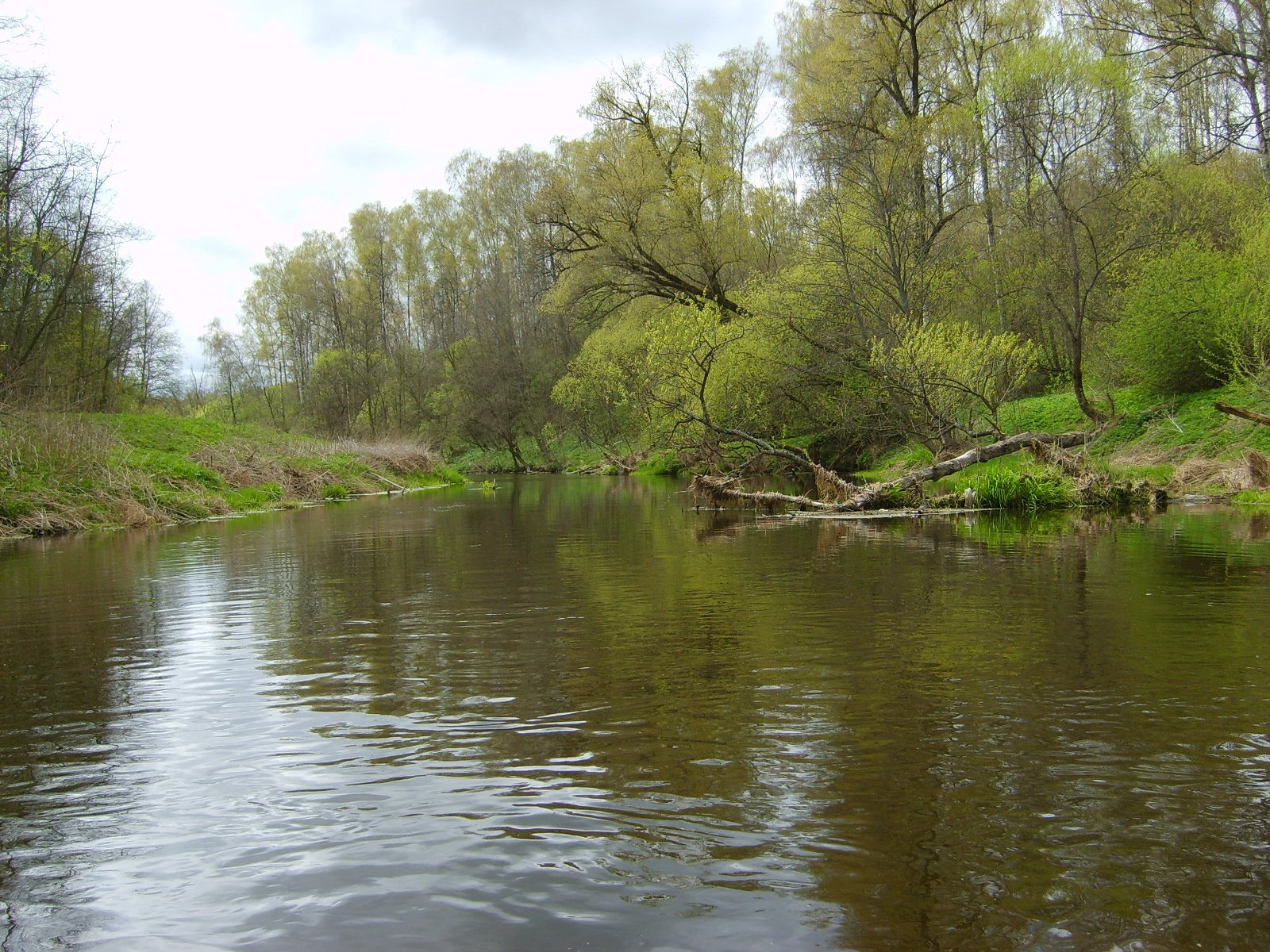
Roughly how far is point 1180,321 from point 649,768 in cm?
2181

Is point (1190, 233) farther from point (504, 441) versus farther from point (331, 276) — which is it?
point (331, 276)

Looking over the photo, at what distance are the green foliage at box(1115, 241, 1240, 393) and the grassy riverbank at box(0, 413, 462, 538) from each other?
22.4 m

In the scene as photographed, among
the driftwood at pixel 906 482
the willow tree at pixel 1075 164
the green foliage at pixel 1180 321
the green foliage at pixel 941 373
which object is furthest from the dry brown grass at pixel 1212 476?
the willow tree at pixel 1075 164

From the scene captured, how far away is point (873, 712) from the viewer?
470 cm

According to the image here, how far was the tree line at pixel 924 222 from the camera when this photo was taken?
2072 cm

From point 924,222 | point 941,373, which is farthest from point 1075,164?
point 941,373

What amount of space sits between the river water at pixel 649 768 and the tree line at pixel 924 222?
562 inches

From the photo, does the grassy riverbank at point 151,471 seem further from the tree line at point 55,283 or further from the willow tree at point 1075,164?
the willow tree at point 1075,164

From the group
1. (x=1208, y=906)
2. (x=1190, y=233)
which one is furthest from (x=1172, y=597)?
(x=1190, y=233)

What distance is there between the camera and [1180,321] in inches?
832

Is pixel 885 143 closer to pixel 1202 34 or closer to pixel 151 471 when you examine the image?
pixel 1202 34

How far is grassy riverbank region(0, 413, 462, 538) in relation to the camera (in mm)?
17922

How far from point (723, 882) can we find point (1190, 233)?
84.9 feet

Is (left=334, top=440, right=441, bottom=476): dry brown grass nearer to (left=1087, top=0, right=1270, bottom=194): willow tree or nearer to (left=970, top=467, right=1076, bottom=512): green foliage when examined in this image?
(left=970, top=467, right=1076, bottom=512): green foliage
